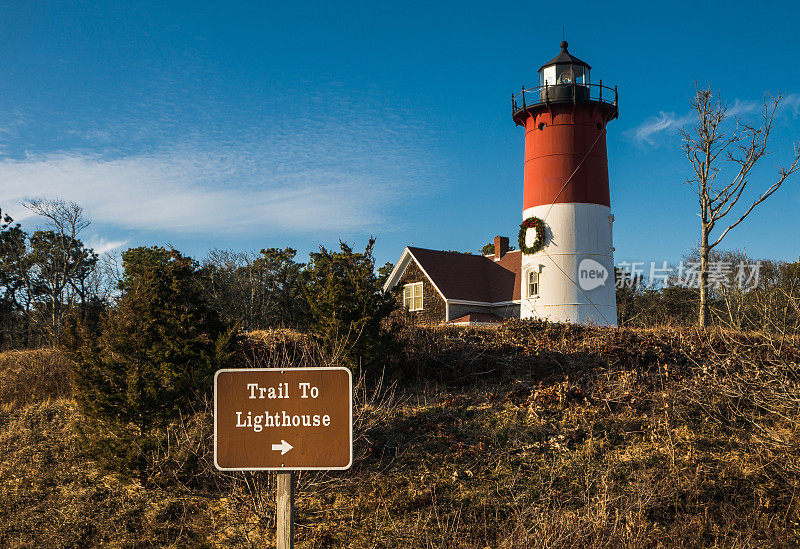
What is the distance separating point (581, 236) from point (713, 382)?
11.5 meters

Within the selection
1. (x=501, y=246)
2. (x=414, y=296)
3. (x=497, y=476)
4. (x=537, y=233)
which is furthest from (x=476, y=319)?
(x=497, y=476)

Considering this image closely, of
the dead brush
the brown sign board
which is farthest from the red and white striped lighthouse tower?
the brown sign board

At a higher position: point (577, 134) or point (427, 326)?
point (577, 134)

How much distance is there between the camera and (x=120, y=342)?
29.2 ft

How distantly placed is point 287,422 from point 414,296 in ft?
79.6

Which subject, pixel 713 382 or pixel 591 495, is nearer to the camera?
pixel 591 495

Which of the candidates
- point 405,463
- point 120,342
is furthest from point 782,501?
point 120,342

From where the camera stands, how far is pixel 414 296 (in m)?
27.8

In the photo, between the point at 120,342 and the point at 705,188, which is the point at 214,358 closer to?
the point at 120,342

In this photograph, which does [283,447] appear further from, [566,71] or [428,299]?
[428,299]

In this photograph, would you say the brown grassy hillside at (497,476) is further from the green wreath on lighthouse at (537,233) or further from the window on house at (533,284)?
the window on house at (533,284)

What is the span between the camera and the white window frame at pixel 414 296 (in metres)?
27.3

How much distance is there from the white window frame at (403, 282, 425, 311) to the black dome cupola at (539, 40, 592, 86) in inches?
389

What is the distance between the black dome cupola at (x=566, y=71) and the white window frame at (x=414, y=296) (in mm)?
9883
